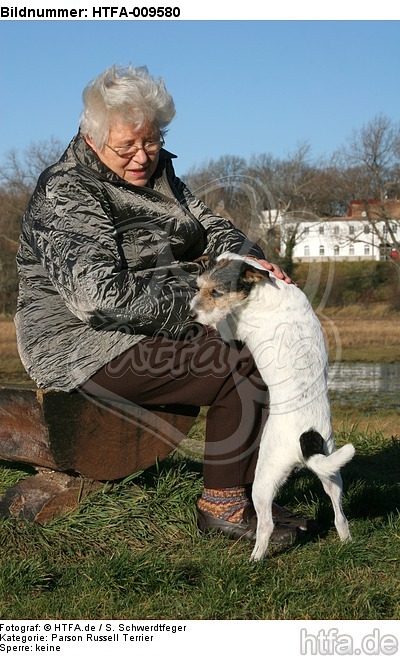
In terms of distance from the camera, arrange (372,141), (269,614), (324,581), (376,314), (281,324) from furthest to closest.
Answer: (372,141) < (376,314) < (281,324) < (324,581) < (269,614)

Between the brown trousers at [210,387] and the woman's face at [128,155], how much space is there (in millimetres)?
988

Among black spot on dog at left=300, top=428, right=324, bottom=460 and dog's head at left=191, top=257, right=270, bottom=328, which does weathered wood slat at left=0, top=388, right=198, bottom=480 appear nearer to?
dog's head at left=191, top=257, right=270, bottom=328

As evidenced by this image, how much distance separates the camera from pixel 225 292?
4.17 m

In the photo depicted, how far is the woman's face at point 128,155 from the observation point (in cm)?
426

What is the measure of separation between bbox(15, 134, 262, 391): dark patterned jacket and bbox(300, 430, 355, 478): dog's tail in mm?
923

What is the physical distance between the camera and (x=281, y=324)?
4094 mm

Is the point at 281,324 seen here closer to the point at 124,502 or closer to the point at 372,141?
the point at 124,502

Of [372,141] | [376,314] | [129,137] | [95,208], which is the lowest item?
[376,314]

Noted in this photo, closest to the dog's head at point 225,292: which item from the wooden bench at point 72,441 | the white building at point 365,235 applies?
the wooden bench at point 72,441

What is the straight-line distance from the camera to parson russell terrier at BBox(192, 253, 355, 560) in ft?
12.6

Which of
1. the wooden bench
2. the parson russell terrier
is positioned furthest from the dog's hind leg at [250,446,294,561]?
the wooden bench

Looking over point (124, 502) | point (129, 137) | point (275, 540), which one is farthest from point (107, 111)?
point (275, 540)

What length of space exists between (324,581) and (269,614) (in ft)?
1.37

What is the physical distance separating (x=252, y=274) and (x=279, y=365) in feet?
1.70
